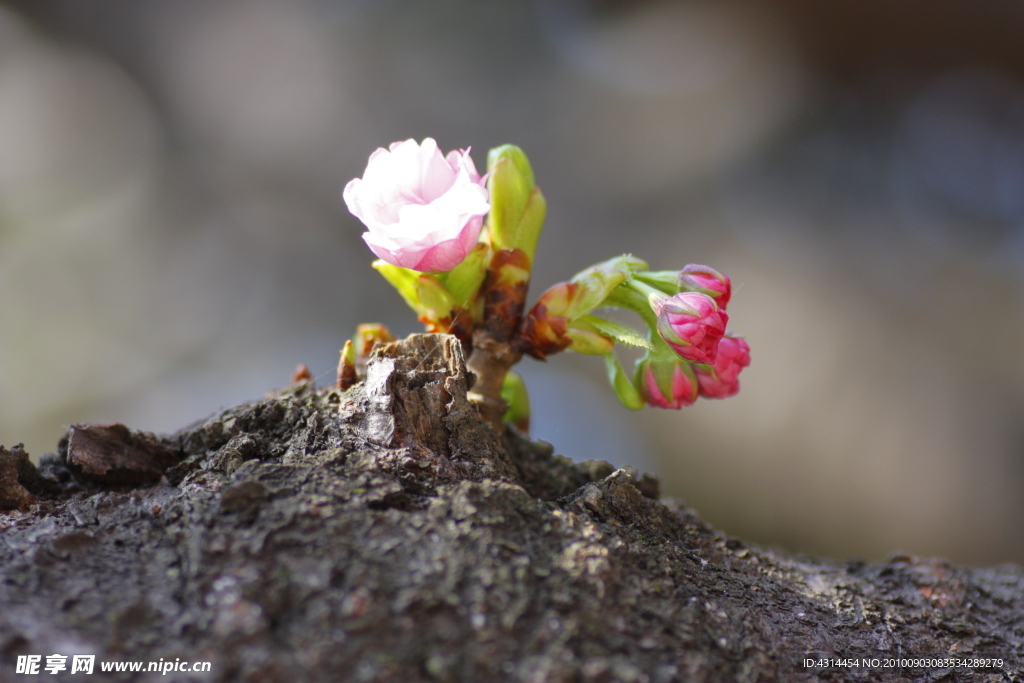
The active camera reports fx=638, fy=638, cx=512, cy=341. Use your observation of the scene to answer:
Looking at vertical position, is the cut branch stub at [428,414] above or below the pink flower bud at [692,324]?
below

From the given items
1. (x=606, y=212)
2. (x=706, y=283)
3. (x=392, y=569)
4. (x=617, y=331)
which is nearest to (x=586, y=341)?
(x=617, y=331)

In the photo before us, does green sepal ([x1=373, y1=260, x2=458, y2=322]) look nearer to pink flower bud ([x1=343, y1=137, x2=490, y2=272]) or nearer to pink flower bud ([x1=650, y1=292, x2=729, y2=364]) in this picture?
pink flower bud ([x1=343, y1=137, x2=490, y2=272])

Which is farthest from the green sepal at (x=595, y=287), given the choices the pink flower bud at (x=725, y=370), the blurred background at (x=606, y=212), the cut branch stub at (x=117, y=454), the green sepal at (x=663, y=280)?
the blurred background at (x=606, y=212)

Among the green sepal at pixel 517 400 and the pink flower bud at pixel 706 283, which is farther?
the green sepal at pixel 517 400

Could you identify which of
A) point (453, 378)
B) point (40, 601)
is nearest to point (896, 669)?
point (453, 378)

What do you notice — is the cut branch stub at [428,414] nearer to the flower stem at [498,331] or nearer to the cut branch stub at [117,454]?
the flower stem at [498,331]

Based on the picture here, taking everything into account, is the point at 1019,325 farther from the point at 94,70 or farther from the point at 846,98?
the point at 94,70
